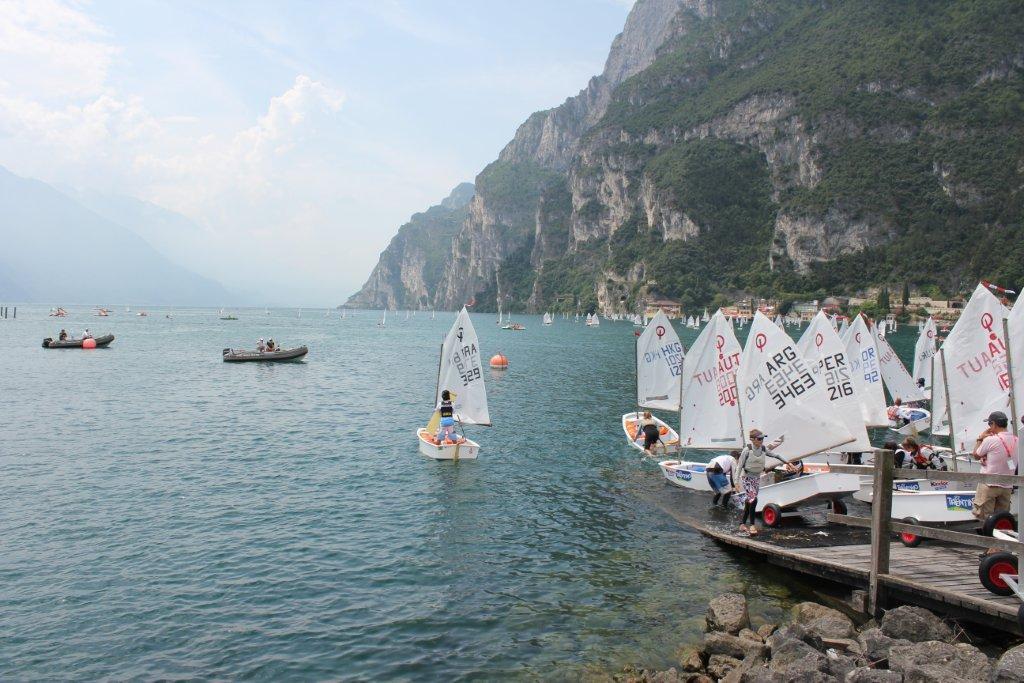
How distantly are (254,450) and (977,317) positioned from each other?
2708 cm

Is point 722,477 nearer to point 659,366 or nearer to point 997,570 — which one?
point 997,570

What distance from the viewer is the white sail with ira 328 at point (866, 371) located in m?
29.7

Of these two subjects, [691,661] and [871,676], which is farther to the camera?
[691,661]

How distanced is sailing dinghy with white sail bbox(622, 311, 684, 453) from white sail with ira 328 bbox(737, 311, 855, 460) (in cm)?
1129

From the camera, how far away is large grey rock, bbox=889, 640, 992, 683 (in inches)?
373

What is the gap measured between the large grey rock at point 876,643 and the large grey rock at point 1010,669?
2.05m

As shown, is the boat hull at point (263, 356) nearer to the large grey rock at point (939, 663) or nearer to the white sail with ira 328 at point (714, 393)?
the white sail with ira 328 at point (714, 393)

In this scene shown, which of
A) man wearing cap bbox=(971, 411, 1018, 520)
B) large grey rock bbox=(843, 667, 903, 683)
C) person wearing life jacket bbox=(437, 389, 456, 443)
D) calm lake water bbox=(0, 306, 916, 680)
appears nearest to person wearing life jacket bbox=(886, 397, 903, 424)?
calm lake water bbox=(0, 306, 916, 680)

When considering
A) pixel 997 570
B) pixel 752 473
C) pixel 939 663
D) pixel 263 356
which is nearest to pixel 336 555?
pixel 752 473

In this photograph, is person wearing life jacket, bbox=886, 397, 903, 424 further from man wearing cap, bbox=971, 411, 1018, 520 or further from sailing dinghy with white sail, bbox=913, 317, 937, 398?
man wearing cap, bbox=971, 411, 1018, 520

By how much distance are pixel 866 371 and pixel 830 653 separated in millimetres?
24154

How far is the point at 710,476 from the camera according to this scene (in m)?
21.5

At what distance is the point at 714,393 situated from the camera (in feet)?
78.6

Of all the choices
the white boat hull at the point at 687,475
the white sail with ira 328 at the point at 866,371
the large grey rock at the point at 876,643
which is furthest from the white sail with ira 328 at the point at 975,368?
the white sail with ira 328 at the point at 866,371
